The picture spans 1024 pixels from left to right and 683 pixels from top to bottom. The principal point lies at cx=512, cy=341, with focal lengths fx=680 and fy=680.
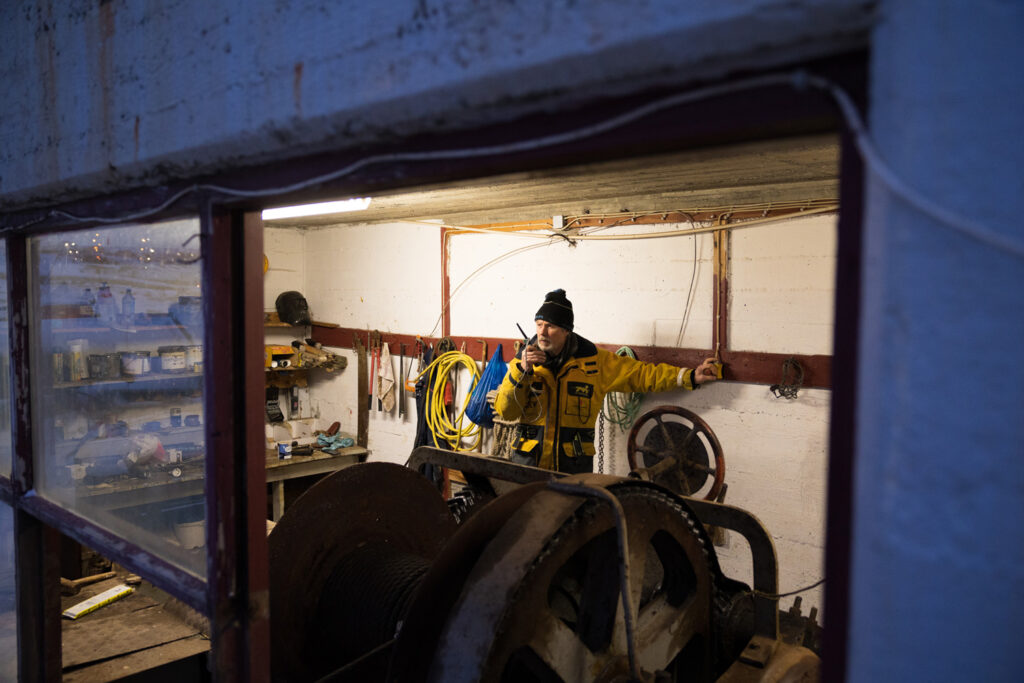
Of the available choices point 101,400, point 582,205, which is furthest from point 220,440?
point 582,205

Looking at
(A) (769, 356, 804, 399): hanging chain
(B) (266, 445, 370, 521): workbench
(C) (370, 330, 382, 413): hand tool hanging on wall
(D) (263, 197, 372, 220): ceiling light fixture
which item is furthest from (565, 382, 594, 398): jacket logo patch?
(C) (370, 330, 382, 413): hand tool hanging on wall

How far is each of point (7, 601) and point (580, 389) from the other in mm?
3172

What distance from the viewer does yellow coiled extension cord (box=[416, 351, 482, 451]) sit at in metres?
5.96

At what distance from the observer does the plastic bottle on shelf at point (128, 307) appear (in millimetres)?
1788

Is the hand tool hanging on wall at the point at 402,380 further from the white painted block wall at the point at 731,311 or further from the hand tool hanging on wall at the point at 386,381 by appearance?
the white painted block wall at the point at 731,311

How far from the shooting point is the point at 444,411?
6.08m

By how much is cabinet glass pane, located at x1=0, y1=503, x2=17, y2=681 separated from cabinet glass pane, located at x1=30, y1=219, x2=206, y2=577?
→ 17.3 inches

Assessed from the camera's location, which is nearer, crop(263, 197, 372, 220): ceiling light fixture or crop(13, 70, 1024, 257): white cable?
crop(13, 70, 1024, 257): white cable

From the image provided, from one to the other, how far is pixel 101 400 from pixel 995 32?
2.17 m

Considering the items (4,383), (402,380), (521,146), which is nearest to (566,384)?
(402,380)

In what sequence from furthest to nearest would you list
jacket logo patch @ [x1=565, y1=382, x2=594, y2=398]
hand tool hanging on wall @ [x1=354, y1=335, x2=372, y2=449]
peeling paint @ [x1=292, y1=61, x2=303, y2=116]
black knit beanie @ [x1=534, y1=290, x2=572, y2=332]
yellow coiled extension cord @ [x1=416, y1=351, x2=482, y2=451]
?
hand tool hanging on wall @ [x1=354, y1=335, x2=372, y2=449], yellow coiled extension cord @ [x1=416, y1=351, x2=482, y2=451], jacket logo patch @ [x1=565, y1=382, x2=594, y2=398], black knit beanie @ [x1=534, y1=290, x2=572, y2=332], peeling paint @ [x1=292, y1=61, x2=303, y2=116]

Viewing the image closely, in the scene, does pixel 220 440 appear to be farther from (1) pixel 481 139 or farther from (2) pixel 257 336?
(1) pixel 481 139

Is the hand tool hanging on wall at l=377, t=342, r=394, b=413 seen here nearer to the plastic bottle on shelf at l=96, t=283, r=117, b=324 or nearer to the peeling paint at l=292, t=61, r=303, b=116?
the plastic bottle on shelf at l=96, t=283, r=117, b=324

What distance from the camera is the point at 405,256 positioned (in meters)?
6.64
